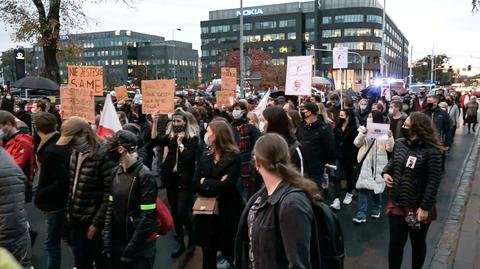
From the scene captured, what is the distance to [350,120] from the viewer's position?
844 centimetres

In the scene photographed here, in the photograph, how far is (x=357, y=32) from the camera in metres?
114

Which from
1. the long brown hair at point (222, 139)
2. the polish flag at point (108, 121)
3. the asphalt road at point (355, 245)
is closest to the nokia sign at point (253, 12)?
the asphalt road at point (355, 245)

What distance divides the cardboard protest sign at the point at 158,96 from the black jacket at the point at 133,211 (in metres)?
3.80

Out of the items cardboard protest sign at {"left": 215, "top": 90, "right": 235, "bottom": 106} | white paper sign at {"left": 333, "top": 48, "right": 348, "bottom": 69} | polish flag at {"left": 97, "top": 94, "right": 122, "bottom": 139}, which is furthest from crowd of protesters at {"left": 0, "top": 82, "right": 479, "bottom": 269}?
white paper sign at {"left": 333, "top": 48, "right": 348, "bottom": 69}

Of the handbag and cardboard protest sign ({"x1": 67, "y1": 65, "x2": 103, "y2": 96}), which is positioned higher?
cardboard protest sign ({"x1": 67, "y1": 65, "x2": 103, "y2": 96})

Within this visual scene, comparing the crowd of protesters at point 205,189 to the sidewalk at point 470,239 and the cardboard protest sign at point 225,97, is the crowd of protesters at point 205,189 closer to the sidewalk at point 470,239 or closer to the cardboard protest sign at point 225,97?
the sidewalk at point 470,239

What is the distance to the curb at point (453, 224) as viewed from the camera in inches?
233

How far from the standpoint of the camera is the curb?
233 inches

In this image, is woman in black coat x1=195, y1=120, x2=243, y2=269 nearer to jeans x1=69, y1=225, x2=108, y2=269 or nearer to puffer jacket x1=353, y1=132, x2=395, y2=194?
jeans x1=69, y1=225, x2=108, y2=269

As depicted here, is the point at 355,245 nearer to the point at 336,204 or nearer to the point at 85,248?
the point at 336,204

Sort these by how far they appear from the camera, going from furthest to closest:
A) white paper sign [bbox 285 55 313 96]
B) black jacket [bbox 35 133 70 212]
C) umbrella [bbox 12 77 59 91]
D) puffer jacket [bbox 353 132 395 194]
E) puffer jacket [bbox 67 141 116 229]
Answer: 1. umbrella [bbox 12 77 59 91]
2. white paper sign [bbox 285 55 313 96]
3. puffer jacket [bbox 353 132 395 194]
4. black jacket [bbox 35 133 70 212]
5. puffer jacket [bbox 67 141 116 229]

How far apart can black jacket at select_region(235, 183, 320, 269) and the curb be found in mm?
3704

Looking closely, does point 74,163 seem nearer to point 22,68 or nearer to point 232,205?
point 232,205

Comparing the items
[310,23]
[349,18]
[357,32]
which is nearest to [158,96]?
[357,32]
